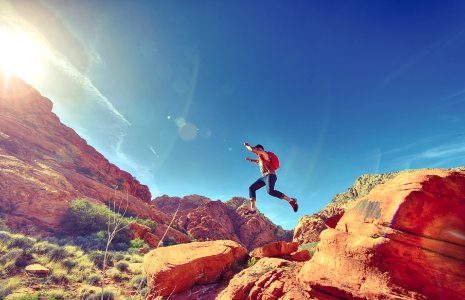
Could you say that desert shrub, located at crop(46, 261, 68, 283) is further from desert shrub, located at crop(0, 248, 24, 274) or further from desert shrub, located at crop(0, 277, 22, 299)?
desert shrub, located at crop(0, 248, 24, 274)

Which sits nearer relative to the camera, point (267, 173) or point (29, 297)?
point (29, 297)

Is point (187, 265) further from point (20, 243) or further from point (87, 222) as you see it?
point (87, 222)

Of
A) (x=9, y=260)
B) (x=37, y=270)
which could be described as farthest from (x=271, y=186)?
(x=9, y=260)

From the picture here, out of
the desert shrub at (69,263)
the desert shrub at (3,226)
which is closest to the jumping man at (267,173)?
the desert shrub at (69,263)

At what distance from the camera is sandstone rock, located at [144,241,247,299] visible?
8.77 metres

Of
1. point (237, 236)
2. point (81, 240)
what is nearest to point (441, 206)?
point (81, 240)

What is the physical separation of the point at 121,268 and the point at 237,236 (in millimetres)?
51512

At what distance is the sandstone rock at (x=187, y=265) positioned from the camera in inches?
345

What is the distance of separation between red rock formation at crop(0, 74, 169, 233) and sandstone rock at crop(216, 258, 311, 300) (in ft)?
16.0

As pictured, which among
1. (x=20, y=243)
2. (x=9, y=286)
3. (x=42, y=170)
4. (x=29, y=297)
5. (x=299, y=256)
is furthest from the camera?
(x=42, y=170)

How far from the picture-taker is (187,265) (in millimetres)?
9219

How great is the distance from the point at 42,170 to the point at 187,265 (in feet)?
95.9

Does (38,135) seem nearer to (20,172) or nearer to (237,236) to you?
(20,172)

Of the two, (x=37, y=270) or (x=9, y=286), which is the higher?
(x=37, y=270)
